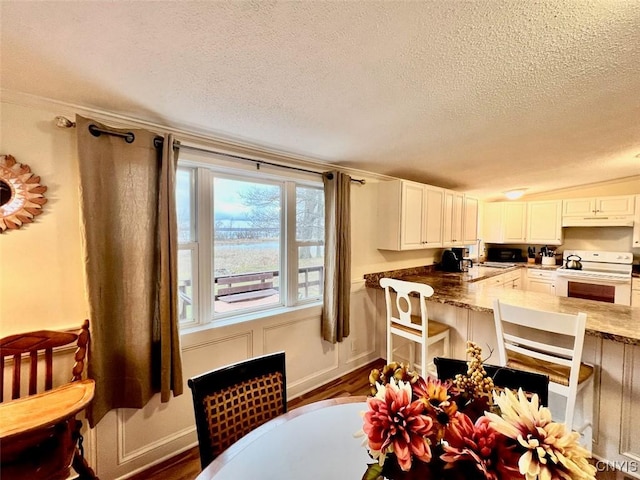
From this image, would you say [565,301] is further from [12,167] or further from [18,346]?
[12,167]

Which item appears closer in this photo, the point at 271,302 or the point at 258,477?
the point at 258,477

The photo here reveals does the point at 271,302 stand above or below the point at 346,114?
below

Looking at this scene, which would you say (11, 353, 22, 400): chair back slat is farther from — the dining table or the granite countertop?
the granite countertop

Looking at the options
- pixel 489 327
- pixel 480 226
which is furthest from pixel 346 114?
pixel 480 226

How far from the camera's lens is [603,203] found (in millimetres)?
3934

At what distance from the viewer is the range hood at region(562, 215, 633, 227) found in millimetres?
3761

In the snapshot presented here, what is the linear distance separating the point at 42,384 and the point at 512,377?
225cm

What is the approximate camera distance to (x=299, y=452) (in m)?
0.94

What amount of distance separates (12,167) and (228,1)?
53.5 inches

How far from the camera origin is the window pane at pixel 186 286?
1940 mm

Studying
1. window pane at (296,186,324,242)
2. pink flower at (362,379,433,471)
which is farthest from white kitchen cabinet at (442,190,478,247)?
pink flower at (362,379,433,471)

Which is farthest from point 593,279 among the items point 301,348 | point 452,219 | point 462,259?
point 301,348

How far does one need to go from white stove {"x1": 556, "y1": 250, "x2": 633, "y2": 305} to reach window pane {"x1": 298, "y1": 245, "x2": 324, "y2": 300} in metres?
3.78

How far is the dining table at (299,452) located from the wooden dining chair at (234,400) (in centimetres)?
16
